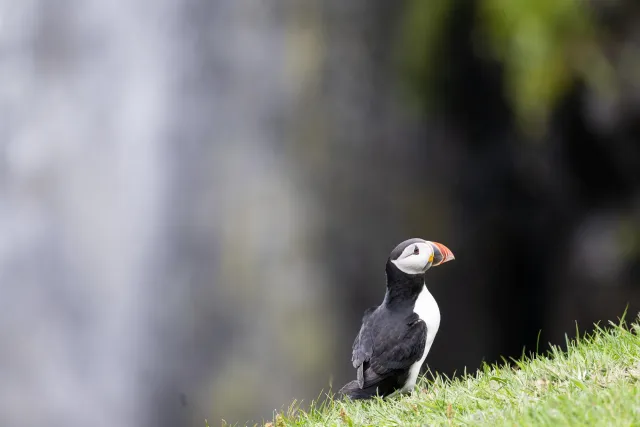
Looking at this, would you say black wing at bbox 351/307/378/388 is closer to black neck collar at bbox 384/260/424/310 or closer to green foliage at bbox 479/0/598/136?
black neck collar at bbox 384/260/424/310

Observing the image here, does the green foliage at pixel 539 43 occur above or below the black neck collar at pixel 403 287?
above

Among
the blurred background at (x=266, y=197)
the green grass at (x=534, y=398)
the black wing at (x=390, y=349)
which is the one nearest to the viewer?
the green grass at (x=534, y=398)

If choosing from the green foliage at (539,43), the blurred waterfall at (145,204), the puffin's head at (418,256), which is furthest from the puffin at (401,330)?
the blurred waterfall at (145,204)

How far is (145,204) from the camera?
12.4m

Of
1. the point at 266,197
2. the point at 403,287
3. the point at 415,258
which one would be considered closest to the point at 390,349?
the point at 403,287

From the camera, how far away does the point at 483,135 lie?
1155 centimetres

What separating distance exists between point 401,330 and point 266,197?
26.1ft

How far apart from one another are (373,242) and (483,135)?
2353 mm

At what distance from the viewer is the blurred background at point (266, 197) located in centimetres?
1111

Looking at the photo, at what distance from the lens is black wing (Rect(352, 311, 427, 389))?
453 centimetres

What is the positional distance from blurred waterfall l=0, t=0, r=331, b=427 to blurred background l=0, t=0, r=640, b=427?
0.11 feet

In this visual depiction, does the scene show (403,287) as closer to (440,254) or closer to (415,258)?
(415,258)

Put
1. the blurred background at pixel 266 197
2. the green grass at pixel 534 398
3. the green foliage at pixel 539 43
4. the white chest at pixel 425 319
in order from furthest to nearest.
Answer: the blurred background at pixel 266 197 < the green foliage at pixel 539 43 < the white chest at pixel 425 319 < the green grass at pixel 534 398

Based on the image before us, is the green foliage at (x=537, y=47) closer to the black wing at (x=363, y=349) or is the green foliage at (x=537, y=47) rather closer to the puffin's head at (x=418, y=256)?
the puffin's head at (x=418, y=256)
